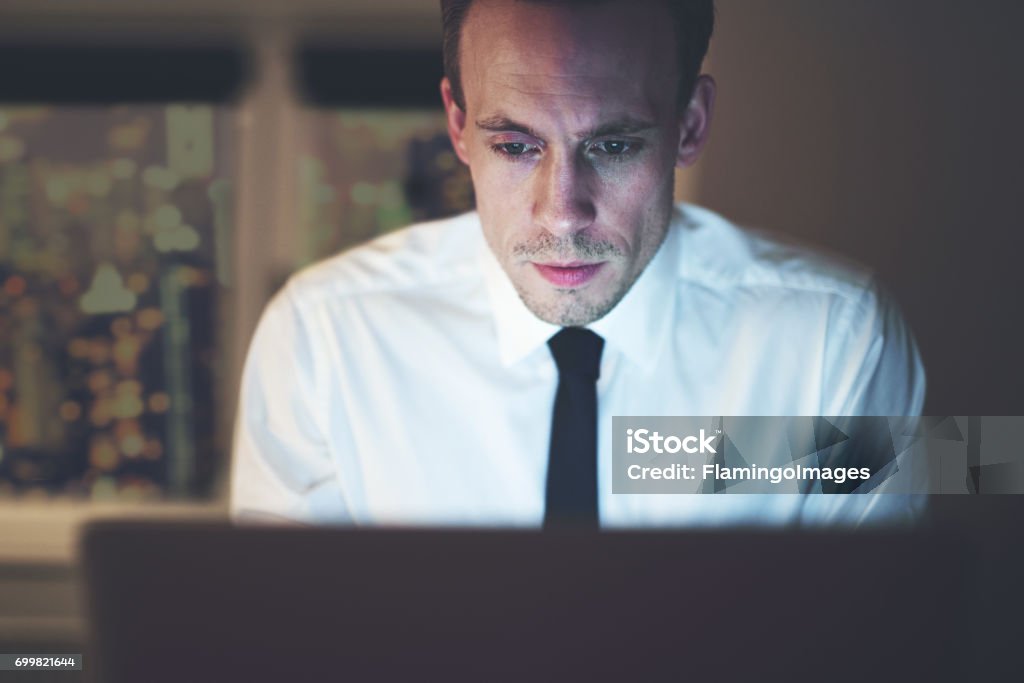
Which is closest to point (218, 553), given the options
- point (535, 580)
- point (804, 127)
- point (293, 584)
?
point (293, 584)

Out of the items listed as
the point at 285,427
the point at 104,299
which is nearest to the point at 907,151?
the point at 285,427

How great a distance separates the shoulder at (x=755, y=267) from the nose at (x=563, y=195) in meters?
0.29

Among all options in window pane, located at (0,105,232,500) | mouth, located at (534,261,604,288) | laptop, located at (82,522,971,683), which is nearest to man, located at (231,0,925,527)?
mouth, located at (534,261,604,288)

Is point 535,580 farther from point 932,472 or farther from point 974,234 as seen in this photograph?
point 974,234

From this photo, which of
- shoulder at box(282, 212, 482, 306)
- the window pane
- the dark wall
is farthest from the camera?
the window pane

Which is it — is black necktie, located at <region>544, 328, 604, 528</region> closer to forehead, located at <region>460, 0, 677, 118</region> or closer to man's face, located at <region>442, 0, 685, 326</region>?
man's face, located at <region>442, 0, 685, 326</region>

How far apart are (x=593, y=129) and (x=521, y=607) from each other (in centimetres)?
68

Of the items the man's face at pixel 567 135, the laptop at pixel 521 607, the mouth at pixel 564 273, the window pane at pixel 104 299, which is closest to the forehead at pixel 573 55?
the man's face at pixel 567 135

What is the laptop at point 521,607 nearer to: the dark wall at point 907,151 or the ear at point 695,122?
the ear at point 695,122

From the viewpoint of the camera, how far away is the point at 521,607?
0.43 m

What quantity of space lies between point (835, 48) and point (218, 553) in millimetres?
1749

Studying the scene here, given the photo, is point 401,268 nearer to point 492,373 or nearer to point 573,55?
point 492,373

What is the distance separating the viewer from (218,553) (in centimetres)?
42

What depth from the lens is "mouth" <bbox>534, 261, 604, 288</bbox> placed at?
100cm
